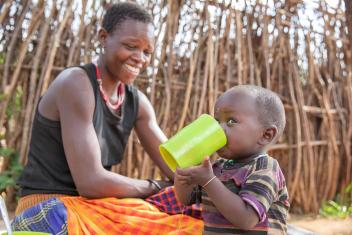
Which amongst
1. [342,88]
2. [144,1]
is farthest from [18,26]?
[342,88]

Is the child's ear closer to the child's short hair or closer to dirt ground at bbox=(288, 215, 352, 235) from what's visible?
the child's short hair

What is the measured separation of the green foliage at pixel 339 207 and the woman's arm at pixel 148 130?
211 centimetres

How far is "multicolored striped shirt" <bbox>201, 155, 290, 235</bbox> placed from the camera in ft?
4.59

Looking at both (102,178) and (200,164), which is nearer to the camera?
(200,164)

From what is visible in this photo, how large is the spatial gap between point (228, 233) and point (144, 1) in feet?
7.08

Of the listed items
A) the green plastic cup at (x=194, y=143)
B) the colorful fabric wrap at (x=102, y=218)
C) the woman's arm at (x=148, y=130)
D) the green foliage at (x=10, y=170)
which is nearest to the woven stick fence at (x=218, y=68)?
the green foliage at (x=10, y=170)

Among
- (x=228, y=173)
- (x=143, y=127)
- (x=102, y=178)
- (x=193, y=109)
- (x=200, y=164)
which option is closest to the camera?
(x=200, y=164)

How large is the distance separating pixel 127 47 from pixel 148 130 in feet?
1.49

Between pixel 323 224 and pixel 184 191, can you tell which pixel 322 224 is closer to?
pixel 323 224

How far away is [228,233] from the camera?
145 centimetres

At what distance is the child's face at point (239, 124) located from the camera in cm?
144

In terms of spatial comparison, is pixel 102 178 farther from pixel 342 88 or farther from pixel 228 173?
pixel 342 88

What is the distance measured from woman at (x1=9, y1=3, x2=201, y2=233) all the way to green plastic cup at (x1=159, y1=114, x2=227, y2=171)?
561mm

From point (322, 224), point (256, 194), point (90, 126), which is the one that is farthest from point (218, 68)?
point (256, 194)
